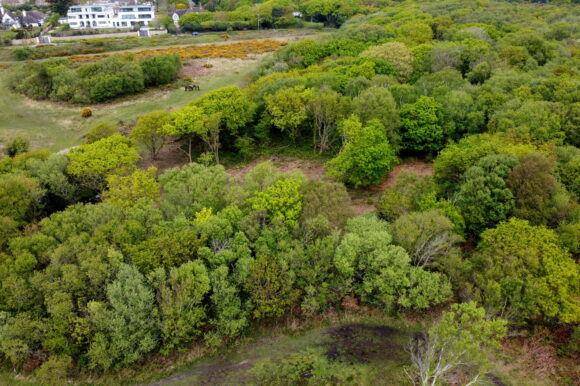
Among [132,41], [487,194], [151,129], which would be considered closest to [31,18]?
[132,41]

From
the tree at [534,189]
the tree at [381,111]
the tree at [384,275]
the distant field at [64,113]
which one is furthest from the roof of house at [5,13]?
the tree at [534,189]

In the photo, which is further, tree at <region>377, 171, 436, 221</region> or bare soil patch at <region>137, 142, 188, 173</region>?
bare soil patch at <region>137, 142, 188, 173</region>

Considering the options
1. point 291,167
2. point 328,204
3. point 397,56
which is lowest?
point 291,167

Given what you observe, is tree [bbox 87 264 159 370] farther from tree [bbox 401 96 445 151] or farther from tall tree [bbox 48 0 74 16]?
tall tree [bbox 48 0 74 16]

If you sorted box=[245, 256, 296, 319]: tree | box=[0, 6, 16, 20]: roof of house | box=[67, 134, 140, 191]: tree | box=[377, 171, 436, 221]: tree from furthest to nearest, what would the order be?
box=[0, 6, 16, 20]: roof of house, box=[67, 134, 140, 191]: tree, box=[377, 171, 436, 221]: tree, box=[245, 256, 296, 319]: tree

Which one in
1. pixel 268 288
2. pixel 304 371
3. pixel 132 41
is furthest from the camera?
pixel 132 41

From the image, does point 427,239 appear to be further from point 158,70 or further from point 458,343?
point 158,70

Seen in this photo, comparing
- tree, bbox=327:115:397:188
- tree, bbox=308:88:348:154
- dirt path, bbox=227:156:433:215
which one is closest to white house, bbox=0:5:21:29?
dirt path, bbox=227:156:433:215

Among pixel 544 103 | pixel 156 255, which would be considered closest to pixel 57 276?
pixel 156 255
